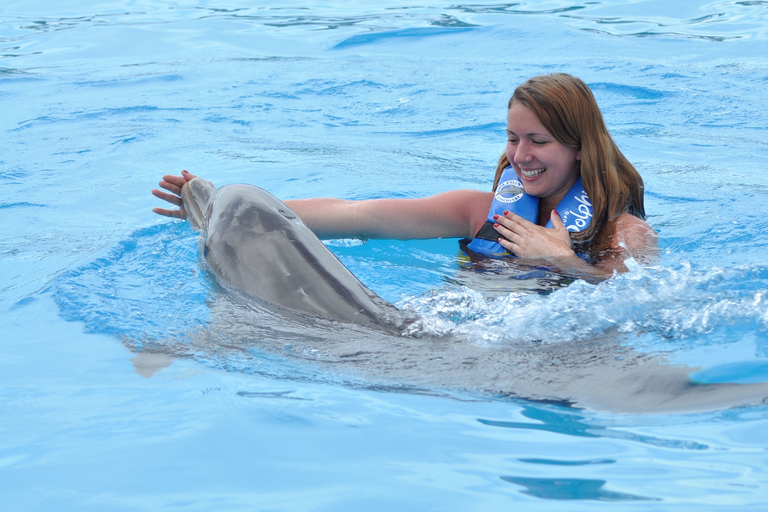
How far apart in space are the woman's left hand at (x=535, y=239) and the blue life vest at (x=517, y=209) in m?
0.14

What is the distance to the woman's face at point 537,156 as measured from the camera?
467cm

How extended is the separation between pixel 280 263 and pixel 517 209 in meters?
1.62

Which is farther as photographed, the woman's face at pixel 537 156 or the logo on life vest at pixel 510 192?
the logo on life vest at pixel 510 192

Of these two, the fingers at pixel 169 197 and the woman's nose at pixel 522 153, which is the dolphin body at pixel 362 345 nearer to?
the fingers at pixel 169 197

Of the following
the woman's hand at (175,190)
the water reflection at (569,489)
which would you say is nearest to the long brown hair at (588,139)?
the woman's hand at (175,190)

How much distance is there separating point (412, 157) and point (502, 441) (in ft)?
19.5

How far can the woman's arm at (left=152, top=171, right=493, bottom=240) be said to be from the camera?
5.11 meters

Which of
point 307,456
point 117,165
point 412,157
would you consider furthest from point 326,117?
point 307,456

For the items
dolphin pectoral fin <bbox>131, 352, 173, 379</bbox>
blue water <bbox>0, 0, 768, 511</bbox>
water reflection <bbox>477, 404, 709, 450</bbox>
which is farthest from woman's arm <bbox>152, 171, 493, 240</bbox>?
water reflection <bbox>477, 404, 709, 450</bbox>

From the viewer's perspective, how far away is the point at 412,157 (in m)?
8.78

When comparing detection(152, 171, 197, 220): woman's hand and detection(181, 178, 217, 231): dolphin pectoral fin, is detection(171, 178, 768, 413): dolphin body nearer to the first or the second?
detection(181, 178, 217, 231): dolphin pectoral fin

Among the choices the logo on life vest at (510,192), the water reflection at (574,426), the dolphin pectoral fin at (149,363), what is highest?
the logo on life vest at (510,192)

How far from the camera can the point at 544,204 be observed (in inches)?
202

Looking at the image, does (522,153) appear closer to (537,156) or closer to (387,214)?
(537,156)
